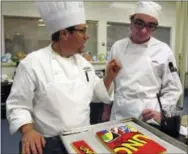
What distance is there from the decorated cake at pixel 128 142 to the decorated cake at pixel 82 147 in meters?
0.05

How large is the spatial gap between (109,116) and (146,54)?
1.27ft

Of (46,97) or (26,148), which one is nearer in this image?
(26,148)

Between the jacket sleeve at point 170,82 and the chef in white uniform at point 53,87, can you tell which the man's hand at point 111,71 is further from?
the jacket sleeve at point 170,82

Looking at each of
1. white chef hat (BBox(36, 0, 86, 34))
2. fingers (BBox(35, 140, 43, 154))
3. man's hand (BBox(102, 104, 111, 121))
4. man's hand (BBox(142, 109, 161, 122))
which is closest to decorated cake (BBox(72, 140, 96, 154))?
fingers (BBox(35, 140, 43, 154))

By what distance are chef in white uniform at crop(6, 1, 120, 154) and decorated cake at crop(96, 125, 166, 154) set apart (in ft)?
0.50

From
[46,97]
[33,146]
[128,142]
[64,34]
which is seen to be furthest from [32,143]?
[64,34]

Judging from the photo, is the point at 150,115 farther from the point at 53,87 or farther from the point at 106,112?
the point at 53,87

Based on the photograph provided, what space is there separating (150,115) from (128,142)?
0.36 metres

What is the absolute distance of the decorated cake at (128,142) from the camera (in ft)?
1.78

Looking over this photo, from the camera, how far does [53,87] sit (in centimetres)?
76

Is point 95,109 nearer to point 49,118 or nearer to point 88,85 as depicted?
point 88,85

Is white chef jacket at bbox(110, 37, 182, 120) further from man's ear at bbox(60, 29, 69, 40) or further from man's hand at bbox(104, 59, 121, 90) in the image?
man's ear at bbox(60, 29, 69, 40)

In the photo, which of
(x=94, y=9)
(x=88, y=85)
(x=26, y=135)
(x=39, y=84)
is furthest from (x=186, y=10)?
(x=94, y=9)

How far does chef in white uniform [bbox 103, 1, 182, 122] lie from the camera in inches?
40.2
